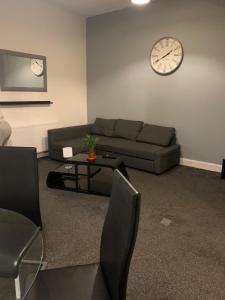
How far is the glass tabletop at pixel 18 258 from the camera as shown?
119 cm

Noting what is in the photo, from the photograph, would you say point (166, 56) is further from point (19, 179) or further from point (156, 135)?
point (19, 179)

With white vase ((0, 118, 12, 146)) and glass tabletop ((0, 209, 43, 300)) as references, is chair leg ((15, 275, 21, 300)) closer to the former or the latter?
glass tabletop ((0, 209, 43, 300))

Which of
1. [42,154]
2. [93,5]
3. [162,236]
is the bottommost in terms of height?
[162,236]

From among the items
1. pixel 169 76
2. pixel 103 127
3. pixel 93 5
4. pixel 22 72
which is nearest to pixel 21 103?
pixel 22 72

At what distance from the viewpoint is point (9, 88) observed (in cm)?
420

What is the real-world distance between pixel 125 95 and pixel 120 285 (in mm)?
4319

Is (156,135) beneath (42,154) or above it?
above

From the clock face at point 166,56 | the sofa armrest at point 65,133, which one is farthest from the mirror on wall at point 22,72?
the clock face at point 166,56

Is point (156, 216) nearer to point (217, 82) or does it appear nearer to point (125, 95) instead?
point (217, 82)

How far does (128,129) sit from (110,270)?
3825 mm

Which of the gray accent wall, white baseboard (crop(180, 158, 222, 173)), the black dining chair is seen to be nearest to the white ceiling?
the gray accent wall

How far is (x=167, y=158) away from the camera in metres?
4.07

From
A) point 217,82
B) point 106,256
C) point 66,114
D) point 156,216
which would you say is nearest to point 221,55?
point 217,82

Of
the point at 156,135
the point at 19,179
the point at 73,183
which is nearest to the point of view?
the point at 19,179
